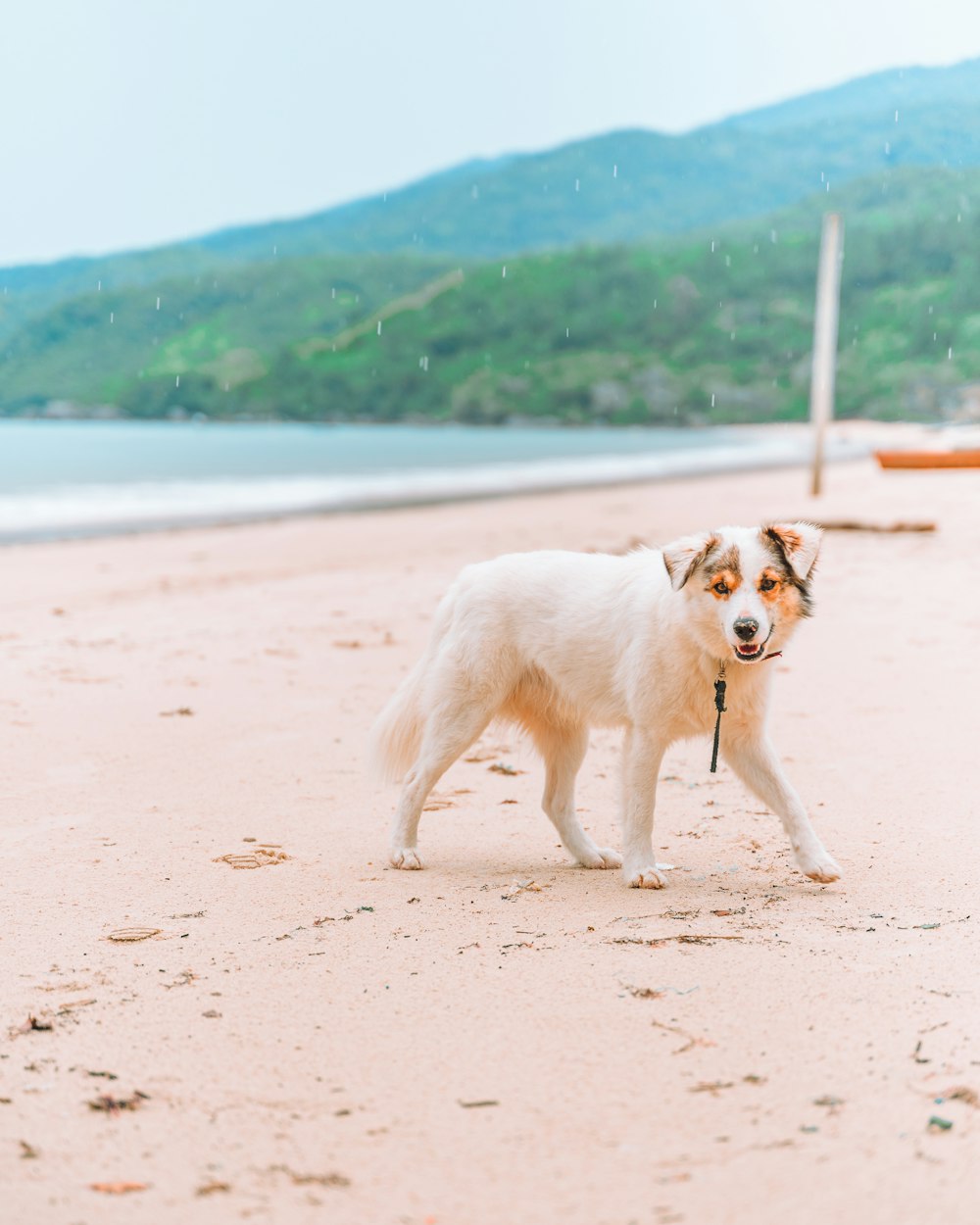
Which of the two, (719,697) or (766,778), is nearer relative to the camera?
(719,697)

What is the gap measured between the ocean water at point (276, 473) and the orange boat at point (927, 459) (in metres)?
10.1

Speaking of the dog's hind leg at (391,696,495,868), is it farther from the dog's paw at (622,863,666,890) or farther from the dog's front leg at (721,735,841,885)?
the dog's front leg at (721,735,841,885)

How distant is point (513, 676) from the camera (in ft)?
15.8

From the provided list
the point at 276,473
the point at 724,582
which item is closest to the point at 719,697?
the point at 724,582

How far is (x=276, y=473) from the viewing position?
36156mm

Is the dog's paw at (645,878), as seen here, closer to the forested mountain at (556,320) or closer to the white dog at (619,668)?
the white dog at (619,668)

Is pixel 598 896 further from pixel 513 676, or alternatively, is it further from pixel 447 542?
pixel 447 542

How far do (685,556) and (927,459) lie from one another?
630 inches

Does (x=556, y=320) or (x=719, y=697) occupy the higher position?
(x=556, y=320)

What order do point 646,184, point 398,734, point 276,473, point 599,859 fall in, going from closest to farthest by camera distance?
point 599,859 → point 398,734 → point 276,473 → point 646,184

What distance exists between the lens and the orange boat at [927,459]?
18631 mm

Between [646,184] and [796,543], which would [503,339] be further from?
[796,543]

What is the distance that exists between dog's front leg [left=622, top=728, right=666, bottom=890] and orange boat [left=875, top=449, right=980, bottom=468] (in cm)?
1498

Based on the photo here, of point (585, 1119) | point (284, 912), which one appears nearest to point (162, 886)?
point (284, 912)
